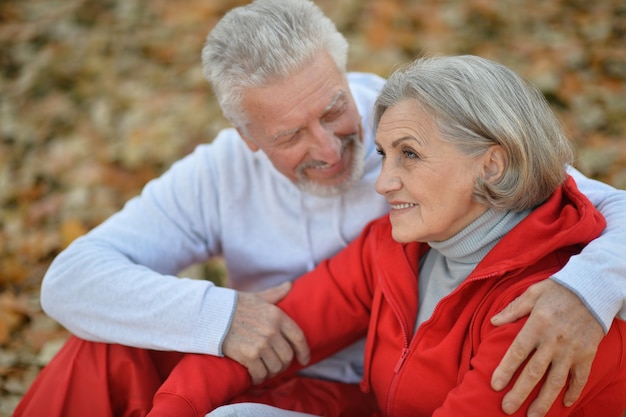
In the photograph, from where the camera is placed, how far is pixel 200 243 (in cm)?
299

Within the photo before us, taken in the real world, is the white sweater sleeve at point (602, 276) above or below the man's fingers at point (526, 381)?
above

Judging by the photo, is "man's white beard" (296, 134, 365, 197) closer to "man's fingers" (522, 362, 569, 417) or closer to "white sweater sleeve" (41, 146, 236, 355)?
"white sweater sleeve" (41, 146, 236, 355)

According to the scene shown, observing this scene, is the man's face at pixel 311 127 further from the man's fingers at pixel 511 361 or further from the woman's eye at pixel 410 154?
the man's fingers at pixel 511 361

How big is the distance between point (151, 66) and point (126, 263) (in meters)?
3.63

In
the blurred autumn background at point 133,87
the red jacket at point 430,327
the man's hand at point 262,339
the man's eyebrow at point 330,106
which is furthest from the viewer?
the blurred autumn background at point 133,87

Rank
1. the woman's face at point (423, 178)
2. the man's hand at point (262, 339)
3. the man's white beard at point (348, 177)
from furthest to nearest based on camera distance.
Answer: the man's white beard at point (348, 177)
the man's hand at point (262, 339)
the woman's face at point (423, 178)

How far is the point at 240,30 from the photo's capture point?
2523 millimetres

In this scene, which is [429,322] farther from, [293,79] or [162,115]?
[162,115]

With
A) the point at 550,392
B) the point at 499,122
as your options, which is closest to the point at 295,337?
the point at 550,392

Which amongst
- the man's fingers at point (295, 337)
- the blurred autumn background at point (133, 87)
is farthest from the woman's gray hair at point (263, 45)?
the blurred autumn background at point (133, 87)

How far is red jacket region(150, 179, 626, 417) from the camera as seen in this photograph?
77.4 inches

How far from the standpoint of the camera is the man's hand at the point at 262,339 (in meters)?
2.44

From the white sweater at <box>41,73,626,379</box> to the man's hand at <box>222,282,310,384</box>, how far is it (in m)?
0.05

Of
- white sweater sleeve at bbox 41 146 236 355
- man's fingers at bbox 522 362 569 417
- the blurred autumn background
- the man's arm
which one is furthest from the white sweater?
the blurred autumn background
